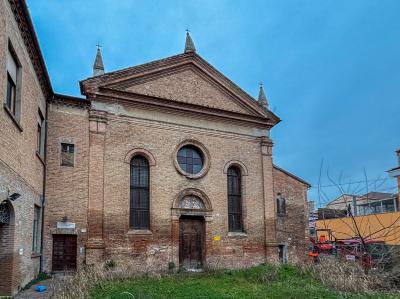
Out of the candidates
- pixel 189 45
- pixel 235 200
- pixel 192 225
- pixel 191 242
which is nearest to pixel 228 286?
pixel 191 242

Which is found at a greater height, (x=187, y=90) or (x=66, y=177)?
(x=187, y=90)

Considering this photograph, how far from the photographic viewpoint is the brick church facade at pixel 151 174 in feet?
50.2

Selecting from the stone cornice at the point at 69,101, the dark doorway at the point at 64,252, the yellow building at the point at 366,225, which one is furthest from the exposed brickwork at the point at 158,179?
the yellow building at the point at 366,225

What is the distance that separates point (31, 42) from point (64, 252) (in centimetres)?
806

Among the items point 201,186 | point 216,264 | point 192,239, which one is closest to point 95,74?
point 201,186

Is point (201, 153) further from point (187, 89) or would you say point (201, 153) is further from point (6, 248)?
point (6, 248)

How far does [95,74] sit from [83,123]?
226 centimetres

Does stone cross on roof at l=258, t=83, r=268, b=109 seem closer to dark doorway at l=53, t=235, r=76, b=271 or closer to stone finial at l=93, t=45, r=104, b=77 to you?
stone finial at l=93, t=45, r=104, b=77

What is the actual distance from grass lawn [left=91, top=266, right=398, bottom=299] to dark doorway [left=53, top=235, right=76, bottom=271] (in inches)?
103

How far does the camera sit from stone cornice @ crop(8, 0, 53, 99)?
11.1m

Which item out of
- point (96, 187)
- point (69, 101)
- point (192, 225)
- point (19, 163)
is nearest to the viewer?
point (19, 163)

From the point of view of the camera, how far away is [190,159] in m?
19.7

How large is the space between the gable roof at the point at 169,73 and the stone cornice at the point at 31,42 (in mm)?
1968

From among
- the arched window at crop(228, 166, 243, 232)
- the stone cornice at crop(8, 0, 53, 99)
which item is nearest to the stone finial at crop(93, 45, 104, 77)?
the stone cornice at crop(8, 0, 53, 99)
